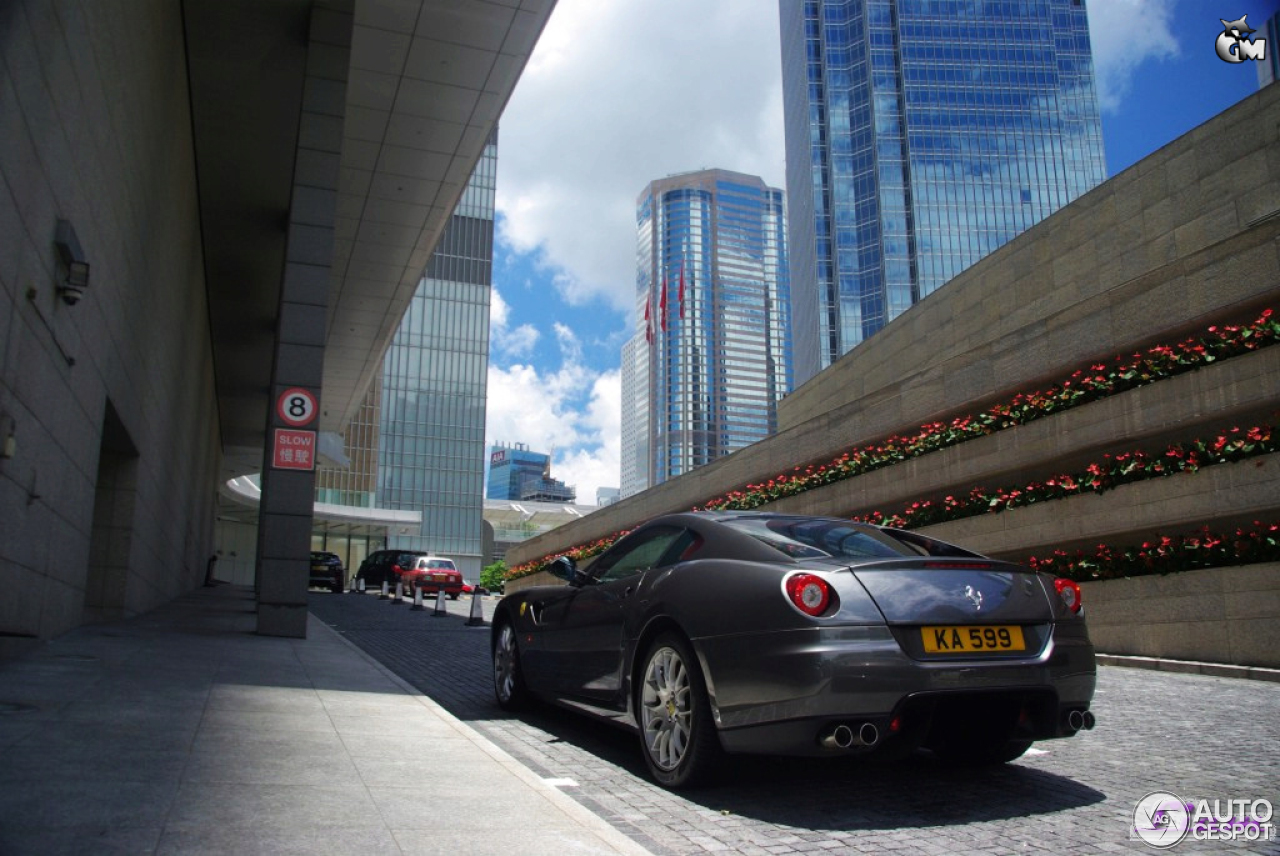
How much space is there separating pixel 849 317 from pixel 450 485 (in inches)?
2139

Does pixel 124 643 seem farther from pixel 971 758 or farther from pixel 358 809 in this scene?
pixel 971 758

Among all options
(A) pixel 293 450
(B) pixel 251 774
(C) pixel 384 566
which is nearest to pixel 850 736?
(B) pixel 251 774

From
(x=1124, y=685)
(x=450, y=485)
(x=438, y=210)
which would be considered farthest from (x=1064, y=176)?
(x=1124, y=685)

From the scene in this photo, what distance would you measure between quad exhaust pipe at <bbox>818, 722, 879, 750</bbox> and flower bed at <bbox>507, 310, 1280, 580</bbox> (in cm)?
351

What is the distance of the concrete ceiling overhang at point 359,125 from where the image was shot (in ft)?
46.3

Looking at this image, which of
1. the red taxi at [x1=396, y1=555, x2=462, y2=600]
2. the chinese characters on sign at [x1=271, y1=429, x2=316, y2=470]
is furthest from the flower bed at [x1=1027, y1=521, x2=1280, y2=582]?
the red taxi at [x1=396, y1=555, x2=462, y2=600]

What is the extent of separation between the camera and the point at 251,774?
4.25 metres

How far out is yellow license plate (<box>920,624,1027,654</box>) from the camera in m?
4.00

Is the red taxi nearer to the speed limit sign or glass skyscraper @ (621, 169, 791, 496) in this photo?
the speed limit sign

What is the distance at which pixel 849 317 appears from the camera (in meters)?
119

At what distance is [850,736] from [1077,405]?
9.67 metres

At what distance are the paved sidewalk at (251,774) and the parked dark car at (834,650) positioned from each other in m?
0.74

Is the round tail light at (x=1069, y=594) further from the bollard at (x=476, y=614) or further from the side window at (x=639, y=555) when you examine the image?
the bollard at (x=476, y=614)

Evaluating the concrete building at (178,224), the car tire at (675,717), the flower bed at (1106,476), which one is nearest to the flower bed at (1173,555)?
the flower bed at (1106,476)
